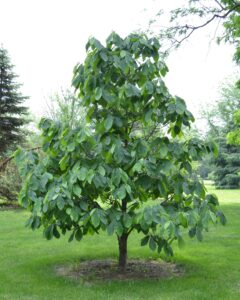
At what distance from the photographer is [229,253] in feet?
21.9

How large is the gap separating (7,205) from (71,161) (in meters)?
11.4

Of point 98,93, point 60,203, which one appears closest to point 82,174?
point 60,203

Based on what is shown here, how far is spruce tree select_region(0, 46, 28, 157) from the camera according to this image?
1853cm

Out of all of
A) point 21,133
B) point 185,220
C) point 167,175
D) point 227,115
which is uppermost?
point 227,115

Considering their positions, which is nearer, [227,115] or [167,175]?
[167,175]

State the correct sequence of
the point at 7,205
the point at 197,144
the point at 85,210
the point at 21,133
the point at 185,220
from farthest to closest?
the point at 21,133 → the point at 7,205 → the point at 197,144 → the point at 85,210 → the point at 185,220

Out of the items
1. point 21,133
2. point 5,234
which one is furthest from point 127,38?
point 21,133

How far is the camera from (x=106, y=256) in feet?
21.4

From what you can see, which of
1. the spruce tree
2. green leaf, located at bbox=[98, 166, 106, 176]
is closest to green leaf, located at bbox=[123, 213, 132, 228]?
green leaf, located at bbox=[98, 166, 106, 176]

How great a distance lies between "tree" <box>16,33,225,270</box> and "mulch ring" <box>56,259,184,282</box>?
0.51 metres

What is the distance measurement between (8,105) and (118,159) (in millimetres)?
14786

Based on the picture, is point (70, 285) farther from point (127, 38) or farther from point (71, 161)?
point (127, 38)

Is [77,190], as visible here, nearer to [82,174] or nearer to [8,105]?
[82,174]

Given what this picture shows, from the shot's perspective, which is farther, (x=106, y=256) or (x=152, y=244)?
(x=106, y=256)
